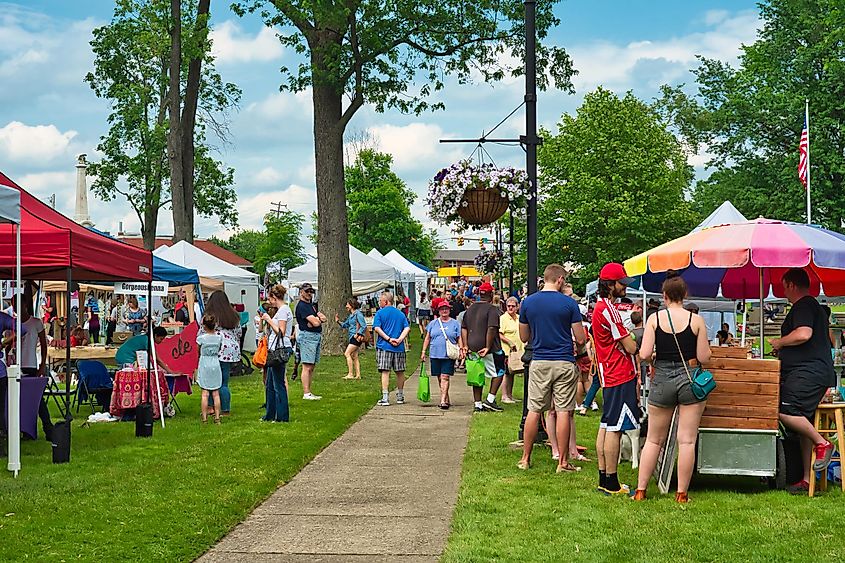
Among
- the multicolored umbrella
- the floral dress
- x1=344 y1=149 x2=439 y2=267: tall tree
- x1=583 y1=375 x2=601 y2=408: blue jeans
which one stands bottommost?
x1=583 y1=375 x2=601 y2=408: blue jeans

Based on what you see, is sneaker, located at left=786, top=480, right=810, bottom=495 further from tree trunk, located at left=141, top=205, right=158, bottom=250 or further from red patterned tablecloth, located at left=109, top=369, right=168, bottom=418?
tree trunk, located at left=141, top=205, right=158, bottom=250

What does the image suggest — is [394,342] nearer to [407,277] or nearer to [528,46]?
[528,46]

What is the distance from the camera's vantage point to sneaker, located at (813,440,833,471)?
343 inches

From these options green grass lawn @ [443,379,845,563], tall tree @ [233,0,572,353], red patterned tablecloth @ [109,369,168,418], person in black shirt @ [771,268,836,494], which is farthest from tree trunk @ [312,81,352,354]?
person in black shirt @ [771,268,836,494]

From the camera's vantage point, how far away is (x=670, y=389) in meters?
8.19

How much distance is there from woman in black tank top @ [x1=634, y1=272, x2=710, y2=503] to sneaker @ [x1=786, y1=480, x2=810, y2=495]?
3.53ft

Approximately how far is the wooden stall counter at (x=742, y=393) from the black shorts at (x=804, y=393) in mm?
302

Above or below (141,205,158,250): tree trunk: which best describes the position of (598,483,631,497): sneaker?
below

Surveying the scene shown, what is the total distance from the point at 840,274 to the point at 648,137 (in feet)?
148

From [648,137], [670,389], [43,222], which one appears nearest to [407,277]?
[648,137]

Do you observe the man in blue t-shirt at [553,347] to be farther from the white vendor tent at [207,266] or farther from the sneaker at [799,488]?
the white vendor tent at [207,266]

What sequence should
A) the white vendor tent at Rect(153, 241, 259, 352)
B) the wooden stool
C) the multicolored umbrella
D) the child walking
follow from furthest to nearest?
the white vendor tent at Rect(153, 241, 259, 352)
the child walking
the multicolored umbrella
the wooden stool

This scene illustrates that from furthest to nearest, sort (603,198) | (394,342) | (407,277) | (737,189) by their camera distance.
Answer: (603,198), (737,189), (407,277), (394,342)

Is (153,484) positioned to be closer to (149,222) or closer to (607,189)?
(149,222)
